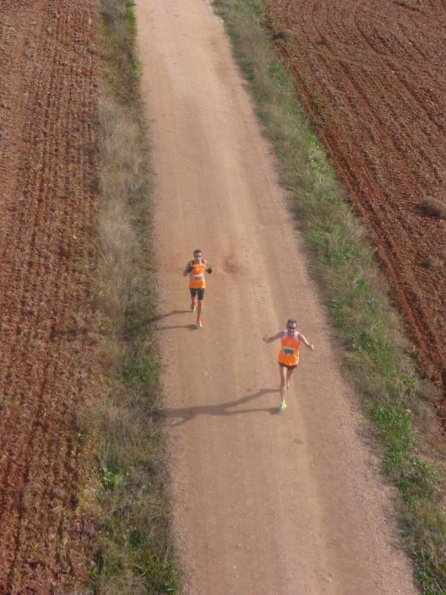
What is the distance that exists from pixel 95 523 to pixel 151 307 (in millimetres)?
4753

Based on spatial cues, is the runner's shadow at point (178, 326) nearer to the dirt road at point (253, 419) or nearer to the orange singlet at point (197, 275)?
the dirt road at point (253, 419)

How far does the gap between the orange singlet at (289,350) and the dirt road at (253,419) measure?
0.87 m

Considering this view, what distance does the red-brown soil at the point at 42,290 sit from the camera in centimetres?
919

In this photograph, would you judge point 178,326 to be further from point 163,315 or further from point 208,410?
point 208,410

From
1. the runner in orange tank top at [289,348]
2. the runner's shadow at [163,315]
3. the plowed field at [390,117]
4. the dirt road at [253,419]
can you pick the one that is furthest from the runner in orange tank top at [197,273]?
the plowed field at [390,117]

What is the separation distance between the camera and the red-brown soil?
919cm

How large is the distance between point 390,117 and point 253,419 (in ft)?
44.2

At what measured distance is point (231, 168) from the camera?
17734 millimetres

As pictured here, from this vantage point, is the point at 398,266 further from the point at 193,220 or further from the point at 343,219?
the point at 193,220

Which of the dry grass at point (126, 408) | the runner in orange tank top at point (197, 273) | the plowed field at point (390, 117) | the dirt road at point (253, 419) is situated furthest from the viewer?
the plowed field at point (390, 117)

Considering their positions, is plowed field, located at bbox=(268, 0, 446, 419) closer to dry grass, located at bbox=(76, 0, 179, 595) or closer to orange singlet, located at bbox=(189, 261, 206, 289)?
orange singlet, located at bbox=(189, 261, 206, 289)

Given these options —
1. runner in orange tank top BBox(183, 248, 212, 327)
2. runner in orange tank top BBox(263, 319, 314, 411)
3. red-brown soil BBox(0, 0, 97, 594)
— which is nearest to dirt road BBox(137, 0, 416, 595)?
runner in orange tank top BBox(263, 319, 314, 411)

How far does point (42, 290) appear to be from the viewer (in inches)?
511

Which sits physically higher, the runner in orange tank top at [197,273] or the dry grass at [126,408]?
the runner in orange tank top at [197,273]
